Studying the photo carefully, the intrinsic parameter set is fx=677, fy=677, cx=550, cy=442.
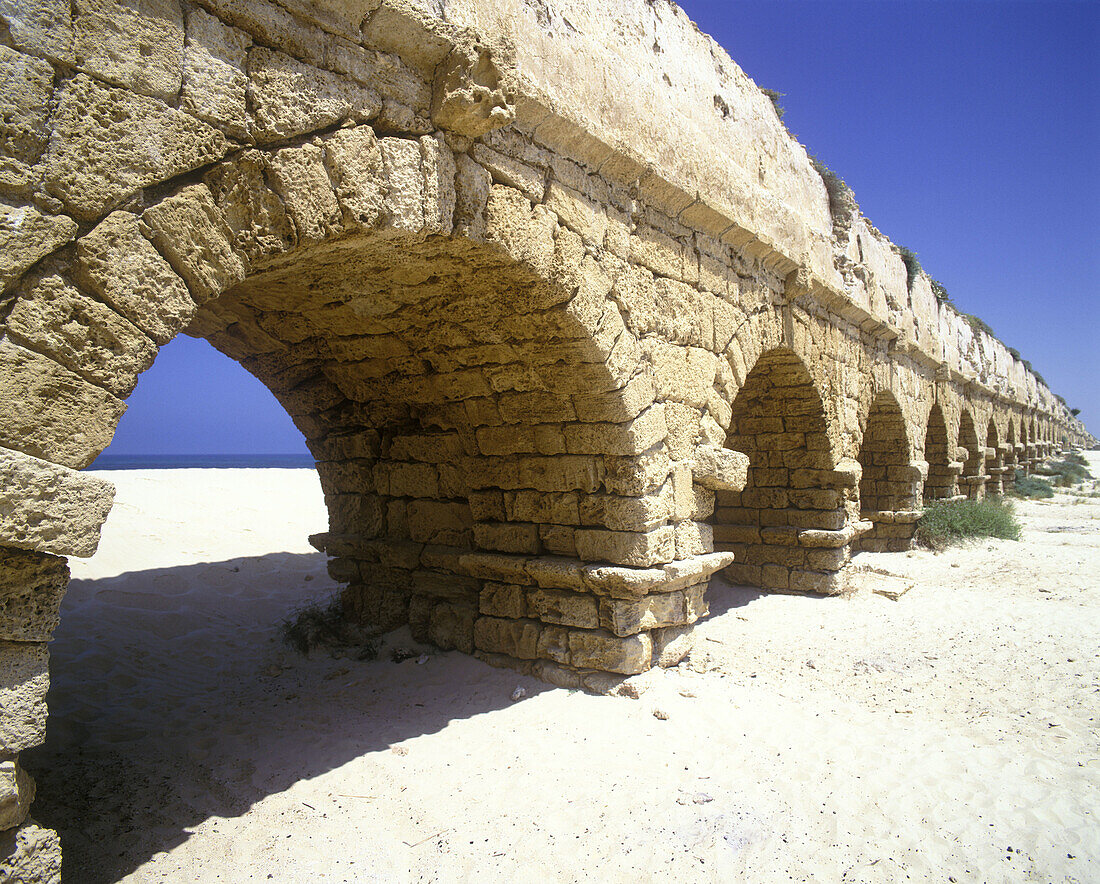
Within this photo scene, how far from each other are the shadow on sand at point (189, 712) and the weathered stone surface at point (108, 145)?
2.46 meters

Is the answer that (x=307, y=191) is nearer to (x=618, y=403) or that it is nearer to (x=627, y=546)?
(x=618, y=403)

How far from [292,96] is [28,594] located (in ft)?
5.88

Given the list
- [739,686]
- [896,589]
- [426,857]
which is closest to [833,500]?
[896,589]

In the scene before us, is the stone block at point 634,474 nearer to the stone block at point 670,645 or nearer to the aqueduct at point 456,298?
the aqueduct at point 456,298

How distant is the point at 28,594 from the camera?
1.87 meters

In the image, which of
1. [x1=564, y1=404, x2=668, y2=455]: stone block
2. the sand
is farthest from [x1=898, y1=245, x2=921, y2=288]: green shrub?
[x1=564, y1=404, x2=668, y2=455]: stone block

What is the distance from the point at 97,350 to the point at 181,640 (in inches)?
159

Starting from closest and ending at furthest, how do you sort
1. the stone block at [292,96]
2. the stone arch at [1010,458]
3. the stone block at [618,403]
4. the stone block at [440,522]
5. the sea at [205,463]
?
the stone block at [292,96] < the stone block at [618,403] < the stone block at [440,522] < the stone arch at [1010,458] < the sea at [205,463]

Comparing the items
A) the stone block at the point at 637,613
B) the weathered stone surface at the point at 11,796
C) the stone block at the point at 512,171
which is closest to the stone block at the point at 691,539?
the stone block at the point at 637,613

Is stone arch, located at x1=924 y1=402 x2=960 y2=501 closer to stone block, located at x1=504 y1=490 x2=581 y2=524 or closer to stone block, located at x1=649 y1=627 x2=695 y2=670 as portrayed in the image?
stone block, located at x1=649 y1=627 x2=695 y2=670

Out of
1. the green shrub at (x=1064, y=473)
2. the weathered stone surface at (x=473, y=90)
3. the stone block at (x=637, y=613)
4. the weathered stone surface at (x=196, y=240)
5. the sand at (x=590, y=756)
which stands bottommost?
the sand at (x=590, y=756)

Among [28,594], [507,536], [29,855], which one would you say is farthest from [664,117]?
[29,855]

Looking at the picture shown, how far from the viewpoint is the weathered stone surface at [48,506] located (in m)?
1.76

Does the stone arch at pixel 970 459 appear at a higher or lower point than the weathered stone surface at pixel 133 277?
lower
